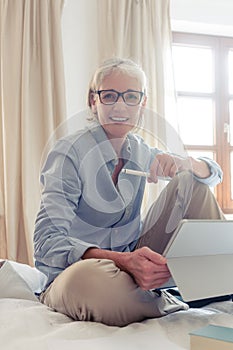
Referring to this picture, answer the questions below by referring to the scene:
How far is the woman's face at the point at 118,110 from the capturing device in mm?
1224

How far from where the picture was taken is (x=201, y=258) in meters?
0.95

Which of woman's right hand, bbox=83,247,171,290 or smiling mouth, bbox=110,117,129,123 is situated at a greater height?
smiling mouth, bbox=110,117,129,123

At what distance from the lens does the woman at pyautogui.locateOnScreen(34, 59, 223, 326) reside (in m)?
0.96

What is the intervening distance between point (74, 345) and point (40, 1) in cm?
223

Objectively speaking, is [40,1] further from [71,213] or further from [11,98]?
[71,213]

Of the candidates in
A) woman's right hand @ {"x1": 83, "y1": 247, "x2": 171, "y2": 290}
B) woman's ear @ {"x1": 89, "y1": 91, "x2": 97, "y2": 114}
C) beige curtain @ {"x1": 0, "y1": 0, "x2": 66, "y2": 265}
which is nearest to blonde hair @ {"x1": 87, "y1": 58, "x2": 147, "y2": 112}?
woman's ear @ {"x1": 89, "y1": 91, "x2": 97, "y2": 114}

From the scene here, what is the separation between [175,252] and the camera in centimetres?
91

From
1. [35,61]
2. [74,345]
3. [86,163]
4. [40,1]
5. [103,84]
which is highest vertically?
[40,1]

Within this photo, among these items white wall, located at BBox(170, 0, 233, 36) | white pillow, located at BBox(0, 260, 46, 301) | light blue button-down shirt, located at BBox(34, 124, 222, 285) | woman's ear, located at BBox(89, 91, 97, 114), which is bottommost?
white pillow, located at BBox(0, 260, 46, 301)

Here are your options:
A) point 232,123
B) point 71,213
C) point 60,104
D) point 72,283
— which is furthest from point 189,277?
point 232,123

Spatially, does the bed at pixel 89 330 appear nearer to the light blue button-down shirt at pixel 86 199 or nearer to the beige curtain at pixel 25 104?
the light blue button-down shirt at pixel 86 199

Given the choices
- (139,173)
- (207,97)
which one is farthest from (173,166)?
(207,97)

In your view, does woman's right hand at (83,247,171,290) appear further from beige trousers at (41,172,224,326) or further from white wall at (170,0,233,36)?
white wall at (170,0,233,36)

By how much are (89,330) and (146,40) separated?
7.20ft
